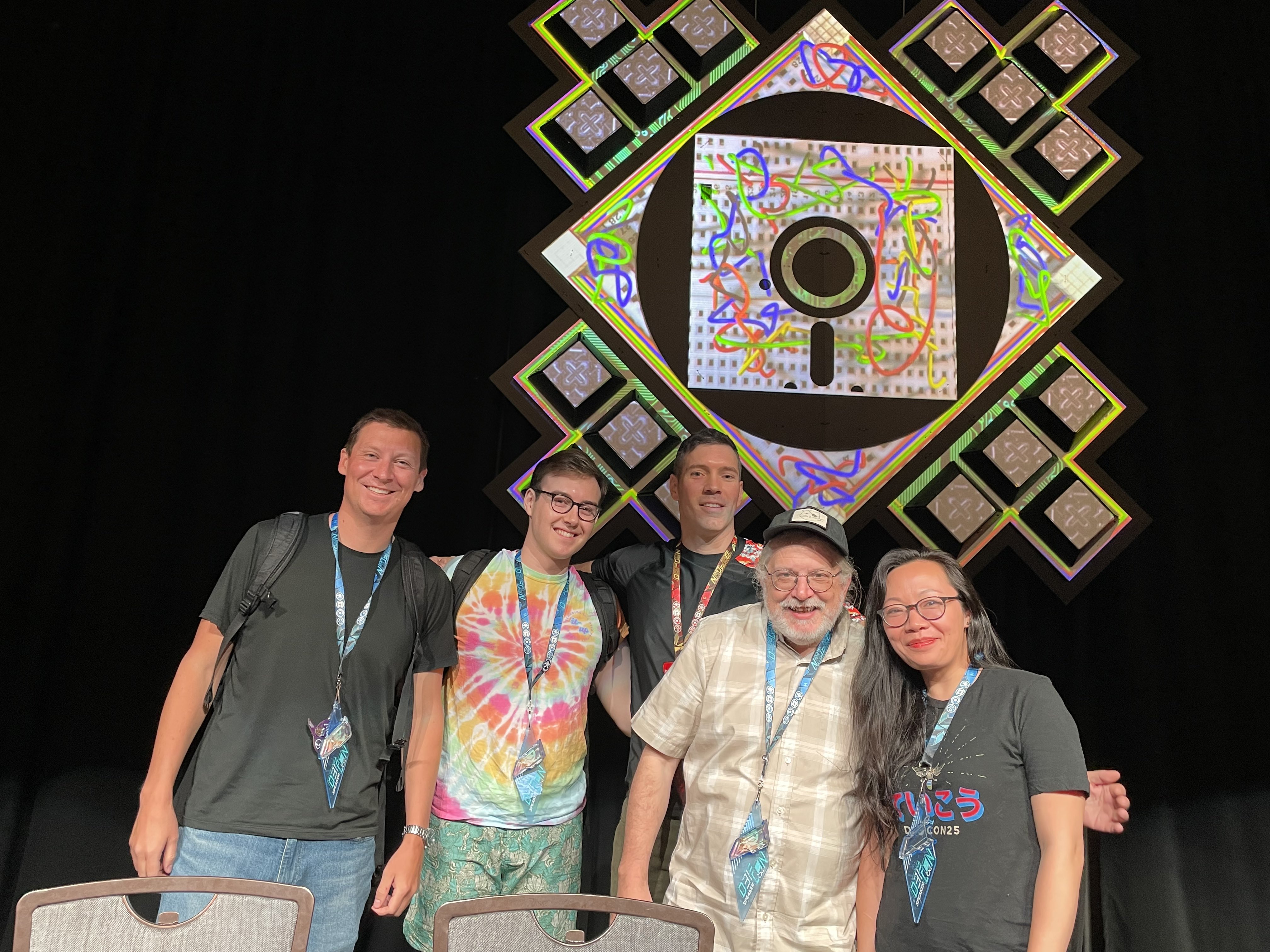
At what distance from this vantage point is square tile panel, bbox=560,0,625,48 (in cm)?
288

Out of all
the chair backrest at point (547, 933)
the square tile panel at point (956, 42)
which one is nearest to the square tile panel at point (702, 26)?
the square tile panel at point (956, 42)

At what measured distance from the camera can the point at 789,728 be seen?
1.68 metres

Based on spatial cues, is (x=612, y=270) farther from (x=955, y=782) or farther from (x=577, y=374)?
(x=955, y=782)

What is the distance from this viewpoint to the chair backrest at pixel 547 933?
4.11ft

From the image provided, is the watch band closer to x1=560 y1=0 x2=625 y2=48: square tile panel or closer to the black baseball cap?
the black baseball cap

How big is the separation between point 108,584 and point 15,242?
0.99 metres

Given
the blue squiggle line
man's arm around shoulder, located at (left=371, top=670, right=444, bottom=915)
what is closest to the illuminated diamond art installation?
the blue squiggle line

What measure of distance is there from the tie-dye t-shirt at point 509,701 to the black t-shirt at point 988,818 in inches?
27.1

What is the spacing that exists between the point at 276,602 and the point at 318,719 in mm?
238

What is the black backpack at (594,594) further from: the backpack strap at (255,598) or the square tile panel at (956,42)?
the square tile panel at (956,42)

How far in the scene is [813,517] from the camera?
5.81 feet

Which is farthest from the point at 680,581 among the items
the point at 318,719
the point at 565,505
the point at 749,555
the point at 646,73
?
the point at 646,73

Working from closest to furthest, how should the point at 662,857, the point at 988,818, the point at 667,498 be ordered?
1. the point at 988,818
2. the point at 662,857
3. the point at 667,498

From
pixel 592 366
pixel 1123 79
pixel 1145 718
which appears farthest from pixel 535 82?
→ pixel 1145 718
